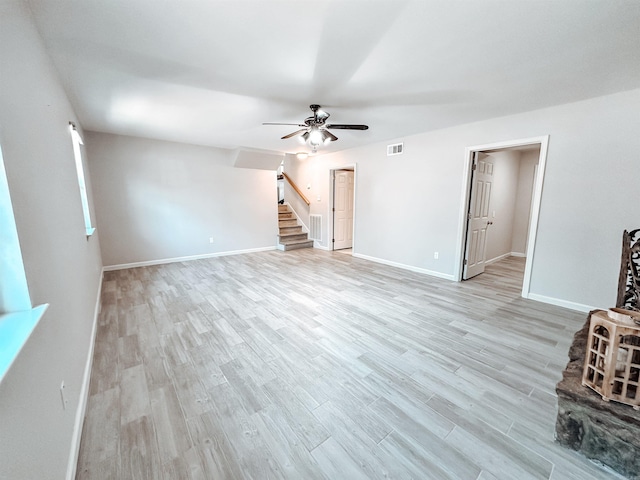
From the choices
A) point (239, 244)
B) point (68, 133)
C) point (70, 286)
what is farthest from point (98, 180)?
point (70, 286)

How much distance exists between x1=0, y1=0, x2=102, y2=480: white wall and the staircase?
4.89 meters

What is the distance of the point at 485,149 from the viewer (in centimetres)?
373

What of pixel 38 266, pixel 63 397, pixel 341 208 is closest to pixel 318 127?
pixel 38 266

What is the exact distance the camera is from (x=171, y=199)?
202 inches

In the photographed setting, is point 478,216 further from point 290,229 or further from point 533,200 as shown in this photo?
point 290,229

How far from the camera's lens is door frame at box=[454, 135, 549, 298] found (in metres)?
3.24

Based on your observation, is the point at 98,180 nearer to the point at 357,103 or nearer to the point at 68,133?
the point at 68,133

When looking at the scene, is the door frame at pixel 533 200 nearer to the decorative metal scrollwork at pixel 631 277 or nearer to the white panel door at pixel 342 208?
the decorative metal scrollwork at pixel 631 277

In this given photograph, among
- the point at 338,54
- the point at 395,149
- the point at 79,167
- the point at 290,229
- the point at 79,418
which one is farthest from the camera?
the point at 290,229

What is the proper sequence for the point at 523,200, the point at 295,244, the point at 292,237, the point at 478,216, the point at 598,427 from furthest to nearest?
the point at 292,237 < the point at 295,244 < the point at 523,200 < the point at 478,216 < the point at 598,427

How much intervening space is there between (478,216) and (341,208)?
10.5ft

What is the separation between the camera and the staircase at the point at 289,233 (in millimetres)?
6707

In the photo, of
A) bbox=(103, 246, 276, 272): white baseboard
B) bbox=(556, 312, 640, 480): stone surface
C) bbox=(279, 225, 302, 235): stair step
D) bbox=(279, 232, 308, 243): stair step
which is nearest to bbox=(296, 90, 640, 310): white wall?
bbox=(556, 312, 640, 480): stone surface

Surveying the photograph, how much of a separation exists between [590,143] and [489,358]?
2775 mm
